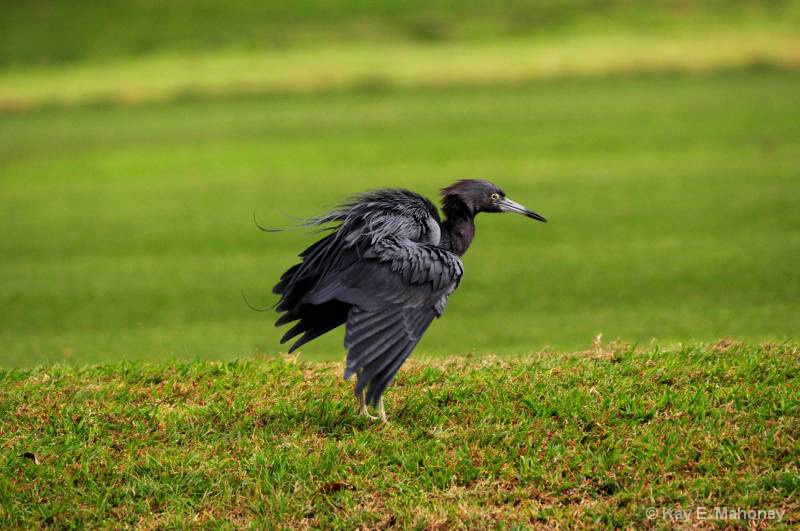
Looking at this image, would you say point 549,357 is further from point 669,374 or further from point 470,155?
point 470,155

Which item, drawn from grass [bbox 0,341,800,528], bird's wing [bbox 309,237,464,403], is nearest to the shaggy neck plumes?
bird's wing [bbox 309,237,464,403]

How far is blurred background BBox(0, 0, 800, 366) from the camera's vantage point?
1063 cm

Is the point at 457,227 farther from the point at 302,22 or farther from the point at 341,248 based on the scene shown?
the point at 302,22

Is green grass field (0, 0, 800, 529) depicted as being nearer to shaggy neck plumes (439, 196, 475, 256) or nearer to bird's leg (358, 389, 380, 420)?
bird's leg (358, 389, 380, 420)

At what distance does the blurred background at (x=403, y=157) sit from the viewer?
1063 cm

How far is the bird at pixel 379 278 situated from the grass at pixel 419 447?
43 centimetres

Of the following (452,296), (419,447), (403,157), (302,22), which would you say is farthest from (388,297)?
(302,22)

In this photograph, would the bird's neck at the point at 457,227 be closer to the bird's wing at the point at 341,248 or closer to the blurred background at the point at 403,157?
the bird's wing at the point at 341,248

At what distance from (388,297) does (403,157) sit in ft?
44.1

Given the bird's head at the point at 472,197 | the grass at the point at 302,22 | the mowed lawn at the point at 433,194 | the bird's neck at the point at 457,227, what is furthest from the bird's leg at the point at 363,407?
the grass at the point at 302,22

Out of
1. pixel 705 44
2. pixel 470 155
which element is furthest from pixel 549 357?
pixel 705 44

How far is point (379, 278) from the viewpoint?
562cm

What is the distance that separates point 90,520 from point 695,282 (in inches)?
309

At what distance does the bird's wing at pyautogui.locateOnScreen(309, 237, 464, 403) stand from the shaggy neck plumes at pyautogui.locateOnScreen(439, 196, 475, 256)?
411mm
